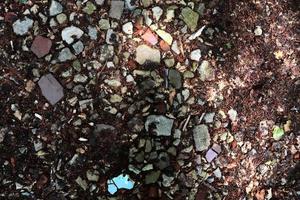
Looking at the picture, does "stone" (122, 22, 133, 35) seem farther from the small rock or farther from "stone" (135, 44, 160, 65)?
the small rock

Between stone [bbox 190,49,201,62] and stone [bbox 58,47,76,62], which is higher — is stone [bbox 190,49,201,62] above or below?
below

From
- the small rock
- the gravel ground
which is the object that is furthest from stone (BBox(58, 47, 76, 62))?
the small rock

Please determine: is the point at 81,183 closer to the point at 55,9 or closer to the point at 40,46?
the point at 40,46

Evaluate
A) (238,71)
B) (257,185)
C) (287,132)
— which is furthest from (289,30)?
(257,185)

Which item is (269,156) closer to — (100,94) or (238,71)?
(238,71)

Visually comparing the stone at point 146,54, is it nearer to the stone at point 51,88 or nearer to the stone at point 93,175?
the stone at point 51,88

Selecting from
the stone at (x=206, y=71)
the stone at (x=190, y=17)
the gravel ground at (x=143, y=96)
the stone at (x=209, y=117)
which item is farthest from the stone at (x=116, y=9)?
the stone at (x=209, y=117)

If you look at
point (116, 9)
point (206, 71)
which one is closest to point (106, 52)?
point (116, 9)
